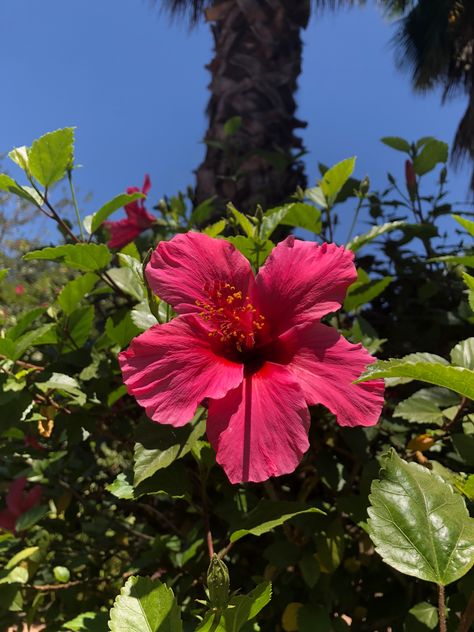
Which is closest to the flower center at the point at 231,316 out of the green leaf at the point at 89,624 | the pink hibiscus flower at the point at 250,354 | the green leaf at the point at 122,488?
the pink hibiscus flower at the point at 250,354

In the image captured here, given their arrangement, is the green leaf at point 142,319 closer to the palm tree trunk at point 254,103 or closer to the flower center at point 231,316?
the flower center at point 231,316

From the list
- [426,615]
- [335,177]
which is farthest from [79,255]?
[426,615]

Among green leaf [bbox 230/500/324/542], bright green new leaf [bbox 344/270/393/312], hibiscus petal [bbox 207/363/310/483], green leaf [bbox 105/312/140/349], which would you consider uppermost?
bright green new leaf [bbox 344/270/393/312]

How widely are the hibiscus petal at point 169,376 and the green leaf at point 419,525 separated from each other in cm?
22

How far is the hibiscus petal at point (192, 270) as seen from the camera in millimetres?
701

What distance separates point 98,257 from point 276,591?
0.72 meters

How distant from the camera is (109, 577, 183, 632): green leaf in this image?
512 millimetres

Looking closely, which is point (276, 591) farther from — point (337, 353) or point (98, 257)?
point (98, 257)

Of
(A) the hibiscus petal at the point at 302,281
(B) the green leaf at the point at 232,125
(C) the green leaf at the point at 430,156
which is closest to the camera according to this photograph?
(A) the hibiscus petal at the point at 302,281

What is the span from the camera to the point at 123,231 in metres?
1.59

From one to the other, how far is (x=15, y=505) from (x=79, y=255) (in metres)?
0.66

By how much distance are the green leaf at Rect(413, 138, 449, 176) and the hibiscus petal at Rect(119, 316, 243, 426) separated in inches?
40.7

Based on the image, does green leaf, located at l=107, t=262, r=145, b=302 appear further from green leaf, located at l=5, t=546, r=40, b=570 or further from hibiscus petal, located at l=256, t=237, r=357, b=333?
green leaf, located at l=5, t=546, r=40, b=570

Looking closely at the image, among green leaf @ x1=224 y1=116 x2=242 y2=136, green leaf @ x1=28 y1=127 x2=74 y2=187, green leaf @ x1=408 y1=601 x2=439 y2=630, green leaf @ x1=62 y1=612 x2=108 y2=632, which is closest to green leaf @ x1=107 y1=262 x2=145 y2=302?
green leaf @ x1=28 y1=127 x2=74 y2=187
